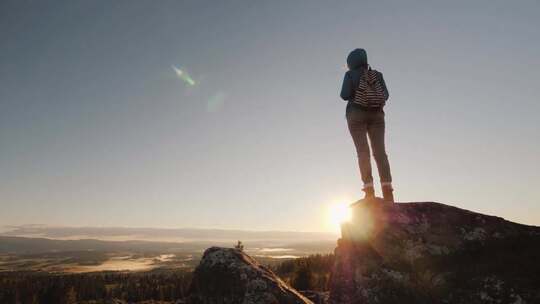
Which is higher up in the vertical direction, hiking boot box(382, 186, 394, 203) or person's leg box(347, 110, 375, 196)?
person's leg box(347, 110, 375, 196)

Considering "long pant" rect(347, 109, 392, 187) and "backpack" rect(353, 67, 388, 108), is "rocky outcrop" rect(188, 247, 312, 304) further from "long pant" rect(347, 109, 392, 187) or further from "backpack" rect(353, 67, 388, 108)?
"backpack" rect(353, 67, 388, 108)

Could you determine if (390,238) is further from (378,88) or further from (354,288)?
(378,88)

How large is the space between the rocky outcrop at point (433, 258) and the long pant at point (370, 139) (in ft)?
2.67

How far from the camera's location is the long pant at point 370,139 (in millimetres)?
8227

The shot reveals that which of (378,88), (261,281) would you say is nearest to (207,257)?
(261,281)

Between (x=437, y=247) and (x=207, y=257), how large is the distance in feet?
17.3

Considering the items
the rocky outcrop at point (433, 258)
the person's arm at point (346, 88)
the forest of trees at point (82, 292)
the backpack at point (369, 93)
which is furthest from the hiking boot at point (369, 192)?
the forest of trees at point (82, 292)

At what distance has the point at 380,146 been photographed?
27.3ft

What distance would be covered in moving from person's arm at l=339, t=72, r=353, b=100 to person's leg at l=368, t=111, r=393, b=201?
73 cm

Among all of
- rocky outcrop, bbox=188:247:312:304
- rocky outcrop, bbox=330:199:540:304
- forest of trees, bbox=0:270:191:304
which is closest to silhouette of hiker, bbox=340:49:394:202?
rocky outcrop, bbox=330:199:540:304

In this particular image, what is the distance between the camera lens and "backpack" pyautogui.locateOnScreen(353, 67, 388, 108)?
806cm

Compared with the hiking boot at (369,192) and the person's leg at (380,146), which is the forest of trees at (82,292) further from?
the person's leg at (380,146)

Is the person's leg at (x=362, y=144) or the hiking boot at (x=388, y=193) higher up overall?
the person's leg at (x=362, y=144)

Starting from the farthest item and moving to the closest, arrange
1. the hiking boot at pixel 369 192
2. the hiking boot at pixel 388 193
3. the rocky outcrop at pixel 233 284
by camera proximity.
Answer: the hiking boot at pixel 369 192 → the hiking boot at pixel 388 193 → the rocky outcrop at pixel 233 284
